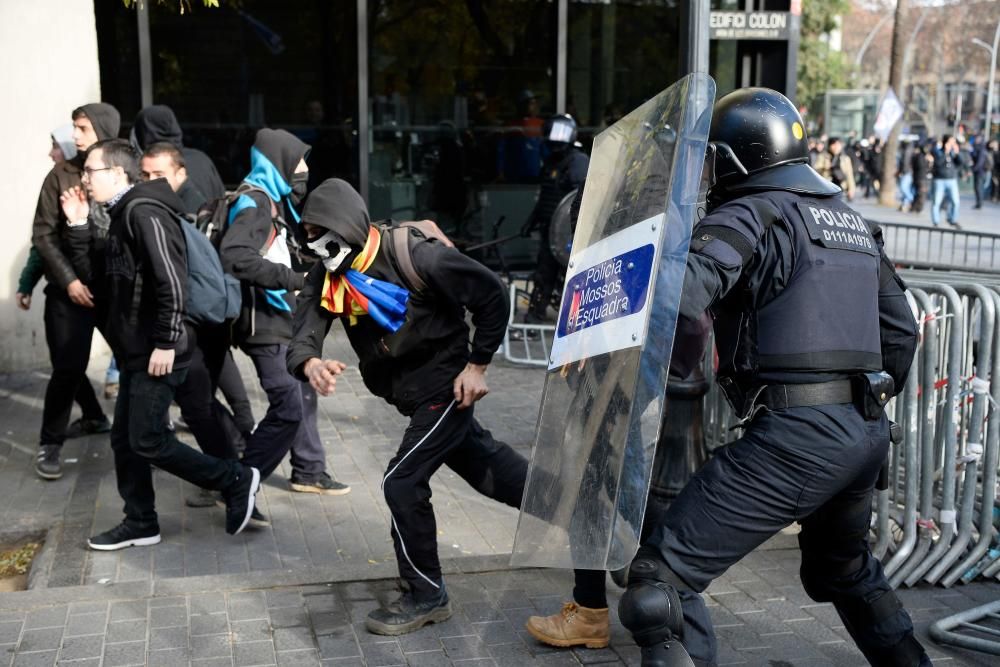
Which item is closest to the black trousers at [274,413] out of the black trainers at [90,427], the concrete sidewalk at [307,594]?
the concrete sidewalk at [307,594]

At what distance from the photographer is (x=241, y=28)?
1162 cm

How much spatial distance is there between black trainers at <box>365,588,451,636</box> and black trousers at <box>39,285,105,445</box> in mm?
2809

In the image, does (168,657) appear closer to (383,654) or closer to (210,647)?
(210,647)

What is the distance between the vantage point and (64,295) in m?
6.14

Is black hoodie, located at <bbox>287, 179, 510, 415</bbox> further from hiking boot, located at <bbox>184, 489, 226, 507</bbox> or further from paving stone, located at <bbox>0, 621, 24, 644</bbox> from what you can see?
hiking boot, located at <bbox>184, 489, 226, 507</bbox>

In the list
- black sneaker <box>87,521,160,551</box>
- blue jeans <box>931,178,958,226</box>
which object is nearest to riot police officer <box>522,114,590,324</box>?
black sneaker <box>87,521,160,551</box>

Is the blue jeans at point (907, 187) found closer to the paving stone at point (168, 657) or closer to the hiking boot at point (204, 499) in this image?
the hiking boot at point (204, 499)

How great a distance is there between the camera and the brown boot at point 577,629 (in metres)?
3.91

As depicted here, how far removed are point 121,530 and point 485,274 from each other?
7.19 feet

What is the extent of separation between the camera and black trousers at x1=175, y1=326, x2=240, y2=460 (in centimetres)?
516

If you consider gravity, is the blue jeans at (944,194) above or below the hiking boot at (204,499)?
above

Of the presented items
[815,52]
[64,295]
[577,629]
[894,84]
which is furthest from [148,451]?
[815,52]

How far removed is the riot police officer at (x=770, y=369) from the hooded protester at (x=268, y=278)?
2.56 metres

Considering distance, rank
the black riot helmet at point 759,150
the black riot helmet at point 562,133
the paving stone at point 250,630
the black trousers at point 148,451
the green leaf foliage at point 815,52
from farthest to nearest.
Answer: the green leaf foliage at point 815,52 → the black riot helmet at point 562,133 → the black trousers at point 148,451 → the paving stone at point 250,630 → the black riot helmet at point 759,150
